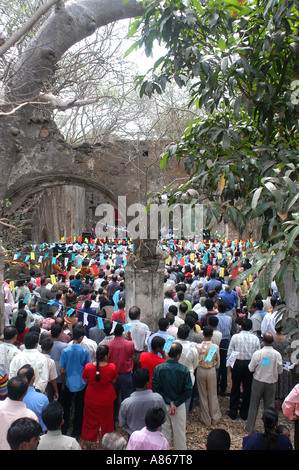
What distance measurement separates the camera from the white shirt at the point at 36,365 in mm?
4250

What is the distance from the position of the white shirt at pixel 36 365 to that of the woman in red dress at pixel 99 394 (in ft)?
1.44

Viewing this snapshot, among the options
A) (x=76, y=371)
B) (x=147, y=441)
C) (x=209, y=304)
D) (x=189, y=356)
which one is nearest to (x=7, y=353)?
(x=76, y=371)

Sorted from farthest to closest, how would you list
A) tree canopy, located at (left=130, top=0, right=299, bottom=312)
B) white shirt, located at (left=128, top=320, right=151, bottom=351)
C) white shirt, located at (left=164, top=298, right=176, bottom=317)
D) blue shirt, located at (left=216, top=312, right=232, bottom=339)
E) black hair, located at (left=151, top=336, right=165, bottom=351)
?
white shirt, located at (left=164, top=298, right=176, bottom=317) < blue shirt, located at (left=216, top=312, right=232, bottom=339) < white shirt, located at (left=128, top=320, right=151, bottom=351) < black hair, located at (left=151, top=336, right=165, bottom=351) < tree canopy, located at (left=130, top=0, right=299, bottom=312)

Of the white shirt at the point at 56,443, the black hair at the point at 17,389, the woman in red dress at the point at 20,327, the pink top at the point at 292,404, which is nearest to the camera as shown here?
the white shirt at the point at 56,443

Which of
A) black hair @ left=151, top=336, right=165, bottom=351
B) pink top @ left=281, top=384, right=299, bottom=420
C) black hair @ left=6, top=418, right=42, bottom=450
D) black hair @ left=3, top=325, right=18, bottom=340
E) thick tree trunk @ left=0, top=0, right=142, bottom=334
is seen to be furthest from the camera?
thick tree trunk @ left=0, top=0, right=142, bottom=334

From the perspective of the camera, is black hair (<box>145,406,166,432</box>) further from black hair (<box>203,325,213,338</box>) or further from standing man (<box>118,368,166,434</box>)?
black hair (<box>203,325,213,338</box>)

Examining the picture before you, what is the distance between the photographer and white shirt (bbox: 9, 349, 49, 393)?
4250mm

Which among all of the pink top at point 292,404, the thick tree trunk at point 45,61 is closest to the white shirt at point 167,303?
the pink top at point 292,404

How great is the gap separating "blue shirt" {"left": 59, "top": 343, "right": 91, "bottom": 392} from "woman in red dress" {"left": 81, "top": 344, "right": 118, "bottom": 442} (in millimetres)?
299

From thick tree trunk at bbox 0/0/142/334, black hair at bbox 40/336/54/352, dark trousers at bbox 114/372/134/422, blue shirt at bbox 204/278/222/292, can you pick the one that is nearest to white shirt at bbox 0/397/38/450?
black hair at bbox 40/336/54/352

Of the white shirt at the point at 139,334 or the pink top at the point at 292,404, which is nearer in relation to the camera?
the pink top at the point at 292,404

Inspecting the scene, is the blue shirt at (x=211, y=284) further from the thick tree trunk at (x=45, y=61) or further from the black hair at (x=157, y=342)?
the thick tree trunk at (x=45, y=61)

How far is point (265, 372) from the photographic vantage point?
15.5ft

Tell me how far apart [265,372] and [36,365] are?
2.68 metres
